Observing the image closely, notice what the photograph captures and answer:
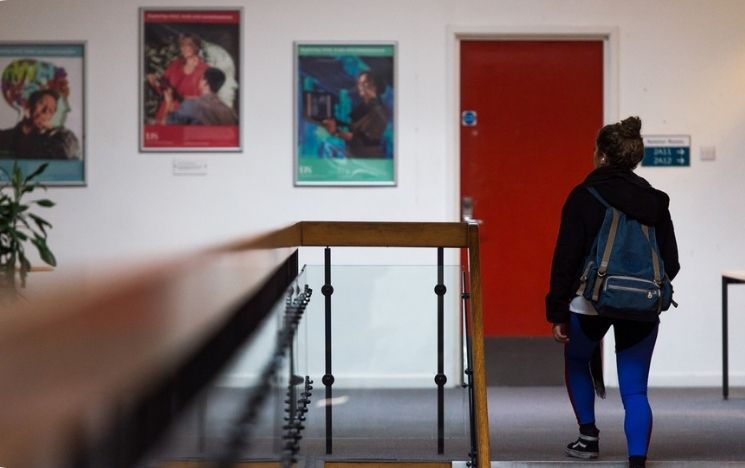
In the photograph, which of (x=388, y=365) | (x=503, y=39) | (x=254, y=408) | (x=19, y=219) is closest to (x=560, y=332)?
(x=388, y=365)

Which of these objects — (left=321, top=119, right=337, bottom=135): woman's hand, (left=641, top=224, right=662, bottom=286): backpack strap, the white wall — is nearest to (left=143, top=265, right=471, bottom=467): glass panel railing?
(left=641, top=224, right=662, bottom=286): backpack strap

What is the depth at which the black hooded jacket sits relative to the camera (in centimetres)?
390

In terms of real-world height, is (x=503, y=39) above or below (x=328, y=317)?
above

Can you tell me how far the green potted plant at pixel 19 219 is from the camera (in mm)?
6309

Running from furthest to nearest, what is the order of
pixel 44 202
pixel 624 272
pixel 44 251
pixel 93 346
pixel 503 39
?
pixel 503 39
pixel 44 202
pixel 44 251
pixel 624 272
pixel 93 346

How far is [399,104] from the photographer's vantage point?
662 cm

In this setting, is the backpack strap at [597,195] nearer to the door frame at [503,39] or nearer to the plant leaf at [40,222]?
the door frame at [503,39]

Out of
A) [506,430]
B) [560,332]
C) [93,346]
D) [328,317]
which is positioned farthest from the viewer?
[506,430]

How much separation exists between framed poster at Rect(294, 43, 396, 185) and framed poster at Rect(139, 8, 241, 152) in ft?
1.33

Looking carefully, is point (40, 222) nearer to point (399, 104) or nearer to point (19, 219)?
point (19, 219)

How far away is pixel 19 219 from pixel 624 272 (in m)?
3.88

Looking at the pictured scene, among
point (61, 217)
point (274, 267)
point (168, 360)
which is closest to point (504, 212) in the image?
point (61, 217)

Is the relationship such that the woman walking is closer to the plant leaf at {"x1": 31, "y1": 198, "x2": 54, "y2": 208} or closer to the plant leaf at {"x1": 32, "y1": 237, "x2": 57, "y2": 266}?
the plant leaf at {"x1": 32, "y1": 237, "x2": 57, "y2": 266}

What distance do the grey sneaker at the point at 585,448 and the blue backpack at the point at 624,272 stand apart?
71 cm
